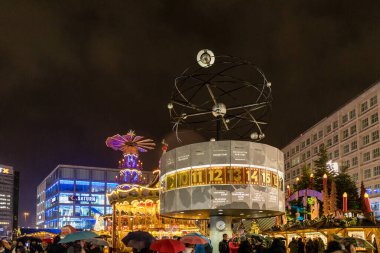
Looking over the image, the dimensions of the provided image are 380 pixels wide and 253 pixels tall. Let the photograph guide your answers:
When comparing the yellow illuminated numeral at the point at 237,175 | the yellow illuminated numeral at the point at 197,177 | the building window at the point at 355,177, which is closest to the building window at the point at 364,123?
the building window at the point at 355,177

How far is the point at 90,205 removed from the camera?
6107 inches

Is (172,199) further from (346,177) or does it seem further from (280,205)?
(346,177)

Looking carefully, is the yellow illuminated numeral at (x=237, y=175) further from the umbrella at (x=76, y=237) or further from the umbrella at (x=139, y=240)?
the umbrella at (x=139, y=240)

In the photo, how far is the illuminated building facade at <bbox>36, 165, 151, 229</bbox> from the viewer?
496 ft

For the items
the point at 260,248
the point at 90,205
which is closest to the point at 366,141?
the point at 260,248

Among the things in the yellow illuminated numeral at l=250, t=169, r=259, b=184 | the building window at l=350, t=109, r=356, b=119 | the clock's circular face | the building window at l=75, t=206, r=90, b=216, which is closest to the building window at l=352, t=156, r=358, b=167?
the building window at l=350, t=109, r=356, b=119

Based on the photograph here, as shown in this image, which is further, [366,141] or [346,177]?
[366,141]

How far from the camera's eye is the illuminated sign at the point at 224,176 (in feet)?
→ 94.6

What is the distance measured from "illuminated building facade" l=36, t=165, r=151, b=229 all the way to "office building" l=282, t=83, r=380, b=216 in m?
62.6

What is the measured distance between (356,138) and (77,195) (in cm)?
9229

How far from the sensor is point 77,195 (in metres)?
154

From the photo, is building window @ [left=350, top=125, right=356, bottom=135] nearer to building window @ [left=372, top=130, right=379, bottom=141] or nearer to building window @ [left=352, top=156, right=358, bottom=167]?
building window @ [left=352, top=156, right=358, bottom=167]

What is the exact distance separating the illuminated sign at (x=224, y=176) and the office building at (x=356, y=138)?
47.1m

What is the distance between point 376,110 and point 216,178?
5622cm
